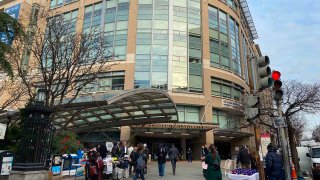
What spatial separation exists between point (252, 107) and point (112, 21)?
3295cm

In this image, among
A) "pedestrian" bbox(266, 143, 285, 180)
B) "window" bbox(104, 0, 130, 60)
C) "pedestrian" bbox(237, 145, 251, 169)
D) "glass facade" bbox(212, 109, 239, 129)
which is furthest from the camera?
"window" bbox(104, 0, 130, 60)

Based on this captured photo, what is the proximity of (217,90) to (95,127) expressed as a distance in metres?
18.1

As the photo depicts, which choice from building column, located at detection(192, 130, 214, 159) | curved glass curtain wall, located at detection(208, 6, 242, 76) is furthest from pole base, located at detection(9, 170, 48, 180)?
curved glass curtain wall, located at detection(208, 6, 242, 76)

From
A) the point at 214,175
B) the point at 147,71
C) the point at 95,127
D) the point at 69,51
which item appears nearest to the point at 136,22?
the point at 147,71

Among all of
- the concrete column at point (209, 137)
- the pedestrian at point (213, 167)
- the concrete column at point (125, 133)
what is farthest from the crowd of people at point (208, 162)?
the concrete column at point (209, 137)

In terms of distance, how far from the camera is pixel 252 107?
25.2 feet

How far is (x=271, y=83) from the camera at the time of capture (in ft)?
22.9

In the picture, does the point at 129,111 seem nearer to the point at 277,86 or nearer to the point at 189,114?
the point at 189,114

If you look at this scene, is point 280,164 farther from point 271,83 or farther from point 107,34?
point 107,34

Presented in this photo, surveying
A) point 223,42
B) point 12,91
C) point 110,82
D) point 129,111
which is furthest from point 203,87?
point 12,91

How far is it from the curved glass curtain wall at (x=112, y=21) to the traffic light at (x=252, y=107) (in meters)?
29.0

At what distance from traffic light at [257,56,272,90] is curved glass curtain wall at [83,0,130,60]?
29.4 metres

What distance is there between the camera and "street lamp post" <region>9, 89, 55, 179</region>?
9.84m

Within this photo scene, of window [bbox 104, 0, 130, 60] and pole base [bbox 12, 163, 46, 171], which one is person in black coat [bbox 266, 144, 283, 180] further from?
window [bbox 104, 0, 130, 60]
